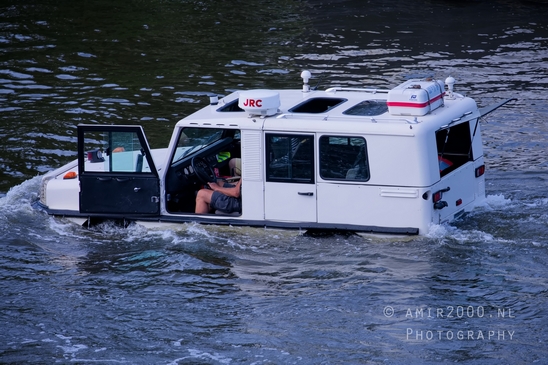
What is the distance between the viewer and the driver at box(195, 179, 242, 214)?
10.3 metres

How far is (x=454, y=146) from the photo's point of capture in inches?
420

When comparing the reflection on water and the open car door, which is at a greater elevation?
the reflection on water

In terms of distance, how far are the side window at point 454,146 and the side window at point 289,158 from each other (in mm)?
1732

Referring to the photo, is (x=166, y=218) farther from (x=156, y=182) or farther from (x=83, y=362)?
(x=83, y=362)

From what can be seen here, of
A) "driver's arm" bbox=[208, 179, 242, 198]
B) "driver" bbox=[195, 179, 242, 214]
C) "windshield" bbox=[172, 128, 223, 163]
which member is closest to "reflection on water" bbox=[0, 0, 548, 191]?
"windshield" bbox=[172, 128, 223, 163]

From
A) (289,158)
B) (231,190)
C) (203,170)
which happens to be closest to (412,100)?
(289,158)

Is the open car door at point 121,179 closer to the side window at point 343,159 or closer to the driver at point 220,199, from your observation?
the driver at point 220,199

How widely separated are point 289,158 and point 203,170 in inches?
50.2

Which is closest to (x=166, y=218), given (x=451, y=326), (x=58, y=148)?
(x=451, y=326)

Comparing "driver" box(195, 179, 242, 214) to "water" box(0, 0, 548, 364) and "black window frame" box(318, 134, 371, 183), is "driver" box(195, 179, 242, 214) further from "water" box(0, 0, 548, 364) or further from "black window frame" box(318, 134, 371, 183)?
"black window frame" box(318, 134, 371, 183)

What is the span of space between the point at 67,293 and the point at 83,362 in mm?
1611

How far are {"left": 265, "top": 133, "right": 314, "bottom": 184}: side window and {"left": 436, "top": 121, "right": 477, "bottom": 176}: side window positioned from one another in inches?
68.2

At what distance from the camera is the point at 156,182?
10273 millimetres

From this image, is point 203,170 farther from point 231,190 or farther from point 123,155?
point 123,155
